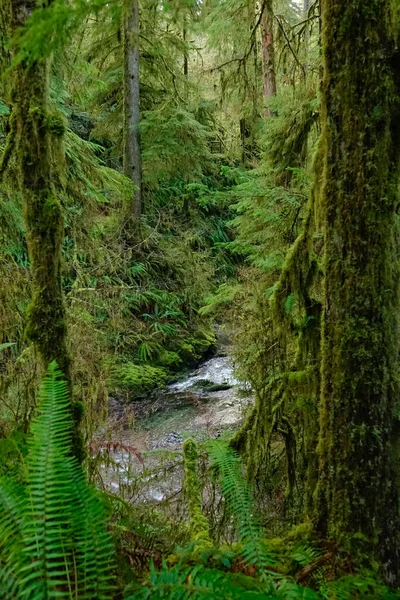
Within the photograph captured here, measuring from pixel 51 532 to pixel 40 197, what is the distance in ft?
6.23

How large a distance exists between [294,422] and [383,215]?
6.90 ft

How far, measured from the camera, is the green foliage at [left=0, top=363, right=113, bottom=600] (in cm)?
131

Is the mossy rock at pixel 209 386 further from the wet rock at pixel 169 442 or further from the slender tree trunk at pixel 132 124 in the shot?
the slender tree trunk at pixel 132 124

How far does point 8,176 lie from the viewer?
310 centimetres

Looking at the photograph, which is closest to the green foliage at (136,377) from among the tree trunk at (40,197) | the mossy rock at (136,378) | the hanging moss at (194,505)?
the mossy rock at (136,378)

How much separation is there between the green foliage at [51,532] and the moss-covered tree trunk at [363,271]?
47.2 inches

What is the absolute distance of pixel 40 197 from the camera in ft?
8.70

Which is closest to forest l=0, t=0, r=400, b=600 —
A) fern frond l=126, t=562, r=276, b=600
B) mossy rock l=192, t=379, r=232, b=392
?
fern frond l=126, t=562, r=276, b=600

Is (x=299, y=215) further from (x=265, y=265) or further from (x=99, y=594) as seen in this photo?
(x=99, y=594)

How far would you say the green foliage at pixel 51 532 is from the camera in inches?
51.4

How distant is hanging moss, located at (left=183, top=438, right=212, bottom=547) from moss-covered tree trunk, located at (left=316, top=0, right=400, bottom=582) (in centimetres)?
64

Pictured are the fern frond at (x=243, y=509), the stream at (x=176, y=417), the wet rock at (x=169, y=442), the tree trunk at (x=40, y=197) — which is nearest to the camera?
the fern frond at (x=243, y=509)

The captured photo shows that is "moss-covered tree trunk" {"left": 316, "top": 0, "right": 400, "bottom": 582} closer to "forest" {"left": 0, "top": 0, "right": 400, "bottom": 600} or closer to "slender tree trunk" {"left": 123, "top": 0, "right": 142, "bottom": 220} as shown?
"forest" {"left": 0, "top": 0, "right": 400, "bottom": 600}

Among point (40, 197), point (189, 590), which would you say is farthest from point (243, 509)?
point (40, 197)
